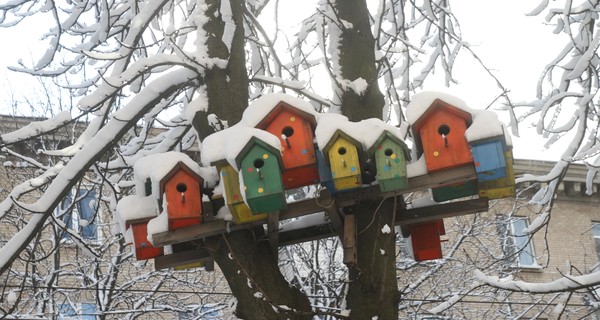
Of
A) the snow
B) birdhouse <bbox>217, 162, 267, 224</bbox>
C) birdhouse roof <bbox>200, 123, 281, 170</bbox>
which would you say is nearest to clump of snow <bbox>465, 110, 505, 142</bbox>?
birdhouse roof <bbox>200, 123, 281, 170</bbox>

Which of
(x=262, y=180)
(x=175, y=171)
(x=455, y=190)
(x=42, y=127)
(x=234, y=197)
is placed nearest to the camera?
(x=262, y=180)

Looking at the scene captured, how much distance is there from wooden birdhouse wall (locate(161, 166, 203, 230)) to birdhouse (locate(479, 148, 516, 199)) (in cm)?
132

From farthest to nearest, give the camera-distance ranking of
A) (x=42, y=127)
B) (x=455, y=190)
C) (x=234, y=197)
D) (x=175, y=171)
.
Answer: (x=42, y=127), (x=455, y=190), (x=175, y=171), (x=234, y=197)

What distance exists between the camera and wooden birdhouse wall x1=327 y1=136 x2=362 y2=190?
3.99m

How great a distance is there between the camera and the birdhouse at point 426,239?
15.9 ft

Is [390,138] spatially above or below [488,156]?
above

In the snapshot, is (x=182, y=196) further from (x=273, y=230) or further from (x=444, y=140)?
(x=444, y=140)

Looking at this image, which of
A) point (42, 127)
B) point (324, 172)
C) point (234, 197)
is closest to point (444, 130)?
point (324, 172)

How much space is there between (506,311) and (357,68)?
34.8 ft

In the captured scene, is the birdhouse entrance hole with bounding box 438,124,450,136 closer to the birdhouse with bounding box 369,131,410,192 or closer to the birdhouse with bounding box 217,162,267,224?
the birdhouse with bounding box 369,131,410,192

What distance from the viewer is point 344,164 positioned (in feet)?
13.1

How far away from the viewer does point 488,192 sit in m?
4.26

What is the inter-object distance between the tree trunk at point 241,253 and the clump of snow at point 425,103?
0.92 metres

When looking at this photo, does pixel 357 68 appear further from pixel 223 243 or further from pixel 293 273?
pixel 293 273
